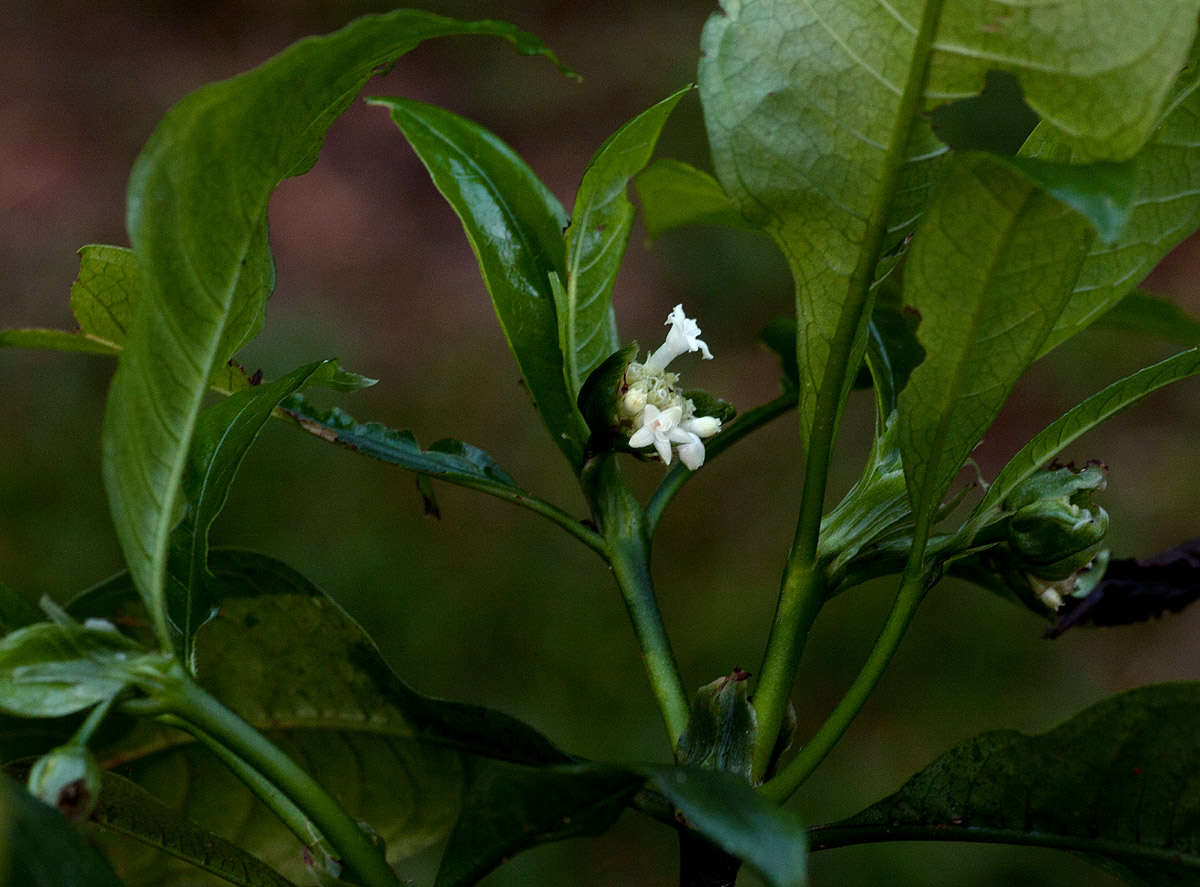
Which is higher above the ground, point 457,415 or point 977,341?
point 977,341

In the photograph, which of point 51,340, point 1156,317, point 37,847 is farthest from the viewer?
point 1156,317

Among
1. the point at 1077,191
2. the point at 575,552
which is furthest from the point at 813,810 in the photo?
the point at 1077,191

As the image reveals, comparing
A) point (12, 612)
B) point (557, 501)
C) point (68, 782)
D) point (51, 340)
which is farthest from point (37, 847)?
point (557, 501)

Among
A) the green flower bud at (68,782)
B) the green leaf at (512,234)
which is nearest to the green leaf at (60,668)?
the green flower bud at (68,782)

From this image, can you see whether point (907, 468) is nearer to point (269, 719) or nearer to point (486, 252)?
point (486, 252)

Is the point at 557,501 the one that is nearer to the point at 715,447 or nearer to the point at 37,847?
the point at 715,447

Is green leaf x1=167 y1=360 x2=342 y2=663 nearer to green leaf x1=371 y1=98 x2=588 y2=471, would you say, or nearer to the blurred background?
green leaf x1=371 y1=98 x2=588 y2=471
